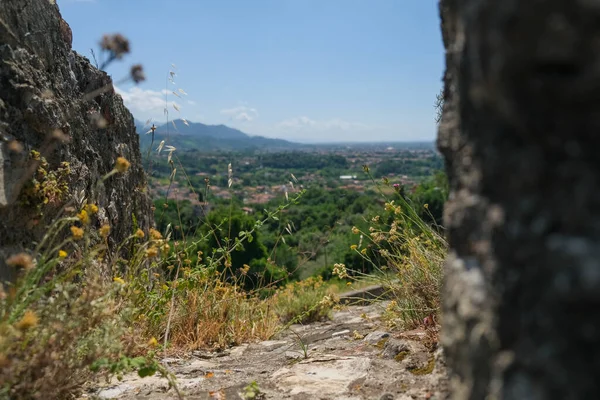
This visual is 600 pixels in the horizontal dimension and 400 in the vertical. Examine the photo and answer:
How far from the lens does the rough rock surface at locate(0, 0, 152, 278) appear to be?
7.38ft

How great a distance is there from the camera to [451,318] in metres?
0.99

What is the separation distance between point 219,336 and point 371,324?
1.15 metres

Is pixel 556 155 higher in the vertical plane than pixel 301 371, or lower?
higher

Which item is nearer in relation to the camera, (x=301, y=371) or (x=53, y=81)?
(x=301, y=371)

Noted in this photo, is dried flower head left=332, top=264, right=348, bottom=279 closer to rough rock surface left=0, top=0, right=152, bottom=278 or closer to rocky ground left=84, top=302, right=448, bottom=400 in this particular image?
rocky ground left=84, top=302, right=448, bottom=400

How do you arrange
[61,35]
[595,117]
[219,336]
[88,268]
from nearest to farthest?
[595,117], [88,268], [61,35], [219,336]

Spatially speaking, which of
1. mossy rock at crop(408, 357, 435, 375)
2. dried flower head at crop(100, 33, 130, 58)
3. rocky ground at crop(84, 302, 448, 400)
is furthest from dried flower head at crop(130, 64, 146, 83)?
mossy rock at crop(408, 357, 435, 375)

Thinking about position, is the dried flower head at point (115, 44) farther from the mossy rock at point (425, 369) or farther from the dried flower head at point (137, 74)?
the mossy rock at point (425, 369)

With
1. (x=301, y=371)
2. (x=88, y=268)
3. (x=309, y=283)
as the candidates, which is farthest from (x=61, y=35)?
(x=309, y=283)

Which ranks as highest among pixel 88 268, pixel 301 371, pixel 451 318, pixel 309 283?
pixel 451 318

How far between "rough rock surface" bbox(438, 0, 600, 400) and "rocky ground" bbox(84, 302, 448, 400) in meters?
0.77

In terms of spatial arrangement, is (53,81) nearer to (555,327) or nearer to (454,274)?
(454,274)

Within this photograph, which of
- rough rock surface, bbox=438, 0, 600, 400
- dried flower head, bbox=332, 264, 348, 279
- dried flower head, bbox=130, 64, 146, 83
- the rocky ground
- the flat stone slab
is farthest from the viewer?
dried flower head, bbox=332, 264, 348, 279

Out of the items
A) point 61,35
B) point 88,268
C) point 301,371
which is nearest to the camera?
point 88,268
